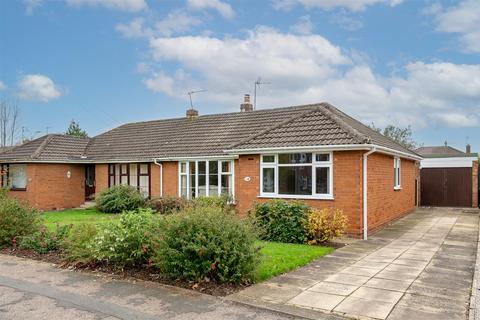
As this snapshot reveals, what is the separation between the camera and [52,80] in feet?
78.1

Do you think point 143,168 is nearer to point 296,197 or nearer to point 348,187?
point 296,197

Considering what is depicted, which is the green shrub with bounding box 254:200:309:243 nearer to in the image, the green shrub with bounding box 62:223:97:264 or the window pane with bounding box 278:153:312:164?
the window pane with bounding box 278:153:312:164

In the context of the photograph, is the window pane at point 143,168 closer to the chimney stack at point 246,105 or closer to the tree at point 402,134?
the chimney stack at point 246,105

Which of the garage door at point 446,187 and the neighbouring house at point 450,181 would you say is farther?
the garage door at point 446,187

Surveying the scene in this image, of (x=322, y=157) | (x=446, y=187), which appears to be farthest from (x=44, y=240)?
(x=446, y=187)

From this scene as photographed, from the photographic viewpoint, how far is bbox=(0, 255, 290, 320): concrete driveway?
18.5ft

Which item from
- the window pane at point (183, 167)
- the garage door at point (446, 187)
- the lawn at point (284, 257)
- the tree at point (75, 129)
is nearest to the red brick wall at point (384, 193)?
the lawn at point (284, 257)

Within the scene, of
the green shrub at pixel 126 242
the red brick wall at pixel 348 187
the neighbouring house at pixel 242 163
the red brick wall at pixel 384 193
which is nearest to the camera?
the green shrub at pixel 126 242

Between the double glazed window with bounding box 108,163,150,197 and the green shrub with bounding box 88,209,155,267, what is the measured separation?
12375 millimetres

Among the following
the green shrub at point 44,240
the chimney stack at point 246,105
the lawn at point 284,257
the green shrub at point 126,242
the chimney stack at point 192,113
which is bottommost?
the lawn at point 284,257

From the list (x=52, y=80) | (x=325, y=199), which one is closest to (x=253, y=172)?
(x=325, y=199)

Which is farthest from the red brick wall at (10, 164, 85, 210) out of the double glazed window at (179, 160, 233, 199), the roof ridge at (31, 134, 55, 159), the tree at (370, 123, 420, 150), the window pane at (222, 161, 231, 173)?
the tree at (370, 123, 420, 150)

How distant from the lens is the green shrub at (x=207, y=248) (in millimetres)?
6965

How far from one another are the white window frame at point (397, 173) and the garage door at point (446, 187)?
6596 millimetres
